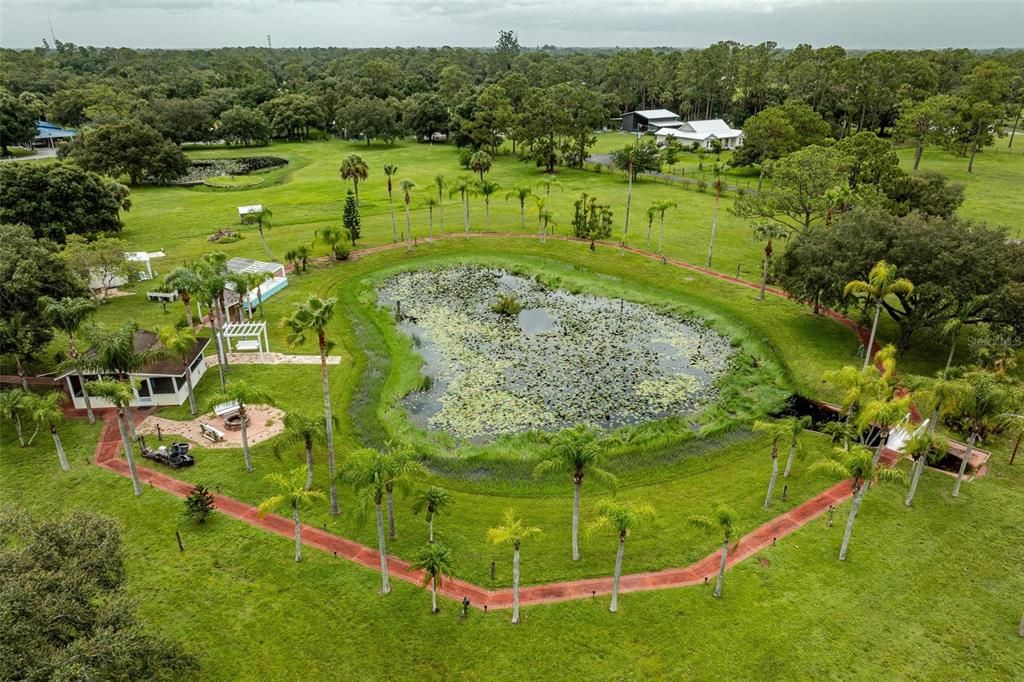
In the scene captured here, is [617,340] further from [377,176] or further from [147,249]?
[377,176]

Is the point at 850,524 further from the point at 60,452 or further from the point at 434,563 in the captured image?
the point at 60,452

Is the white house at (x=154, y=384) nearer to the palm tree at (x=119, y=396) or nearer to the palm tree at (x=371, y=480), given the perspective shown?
the palm tree at (x=119, y=396)

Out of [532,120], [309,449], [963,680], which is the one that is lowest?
[963,680]

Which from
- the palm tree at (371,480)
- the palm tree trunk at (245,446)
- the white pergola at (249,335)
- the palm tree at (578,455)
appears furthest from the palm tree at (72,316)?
the palm tree at (578,455)

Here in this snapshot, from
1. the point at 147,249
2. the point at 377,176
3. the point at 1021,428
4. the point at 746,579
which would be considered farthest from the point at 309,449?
the point at 377,176

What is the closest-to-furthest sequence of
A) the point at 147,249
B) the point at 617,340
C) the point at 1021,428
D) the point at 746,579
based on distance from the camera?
the point at 746,579, the point at 1021,428, the point at 617,340, the point at 147,249

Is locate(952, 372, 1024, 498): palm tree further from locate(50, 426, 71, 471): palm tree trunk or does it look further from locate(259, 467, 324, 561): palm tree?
locate(50, 426, 71, 471): palm tree trunk

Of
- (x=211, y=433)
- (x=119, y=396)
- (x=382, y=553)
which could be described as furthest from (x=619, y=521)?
(x=211, y=433)
